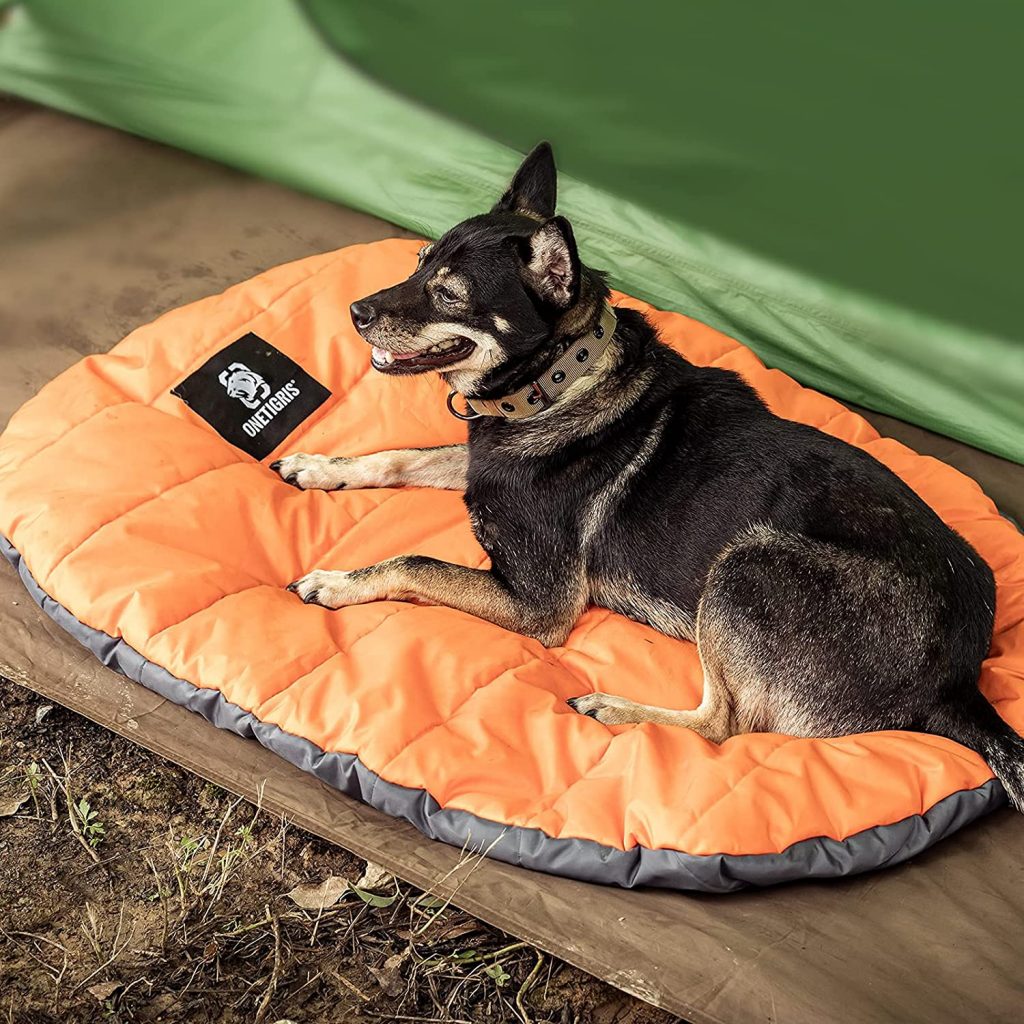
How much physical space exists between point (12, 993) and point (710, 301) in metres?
3.26

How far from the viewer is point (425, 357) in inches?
136

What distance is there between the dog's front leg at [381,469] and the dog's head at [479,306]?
1.55 ft

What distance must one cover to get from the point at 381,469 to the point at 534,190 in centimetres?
98

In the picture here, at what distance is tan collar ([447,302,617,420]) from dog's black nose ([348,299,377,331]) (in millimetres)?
404

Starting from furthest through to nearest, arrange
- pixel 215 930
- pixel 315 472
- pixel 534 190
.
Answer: pixel 315 472 → pixel 534 190 → pixel 215 930

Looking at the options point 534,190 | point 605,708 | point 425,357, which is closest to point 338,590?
point 425,357

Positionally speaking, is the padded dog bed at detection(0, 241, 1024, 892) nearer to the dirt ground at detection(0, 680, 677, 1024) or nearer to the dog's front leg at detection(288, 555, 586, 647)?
the dog's front leg at detection(288, 555, 586, 647)

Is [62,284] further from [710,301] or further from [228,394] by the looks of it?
[710,301]

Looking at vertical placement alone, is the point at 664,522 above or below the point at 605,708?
above

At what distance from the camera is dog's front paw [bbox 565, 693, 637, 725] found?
3.24m

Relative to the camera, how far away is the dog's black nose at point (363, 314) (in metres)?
3.42

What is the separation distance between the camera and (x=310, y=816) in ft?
10.00

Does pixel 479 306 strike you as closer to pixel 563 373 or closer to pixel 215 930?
pixel 563 373

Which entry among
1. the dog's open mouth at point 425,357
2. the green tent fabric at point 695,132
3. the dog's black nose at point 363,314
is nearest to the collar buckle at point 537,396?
the dog's open mouth at point 425,357
